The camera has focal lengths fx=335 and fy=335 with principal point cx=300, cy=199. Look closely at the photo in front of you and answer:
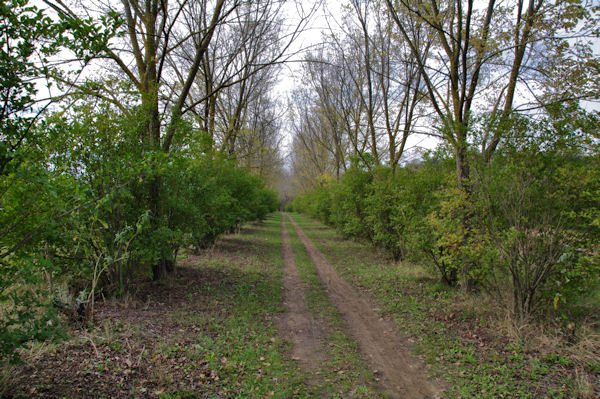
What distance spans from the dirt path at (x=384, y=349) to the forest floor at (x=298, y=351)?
0.9 inches

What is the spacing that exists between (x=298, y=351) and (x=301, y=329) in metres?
0.81

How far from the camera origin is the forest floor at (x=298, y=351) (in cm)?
355

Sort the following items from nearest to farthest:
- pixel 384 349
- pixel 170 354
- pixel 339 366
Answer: pixel 170 354, pixel 339 366, pixel 384 349

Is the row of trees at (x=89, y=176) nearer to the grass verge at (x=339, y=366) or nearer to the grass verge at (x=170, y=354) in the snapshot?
the grass verge at (x=170, y=354)

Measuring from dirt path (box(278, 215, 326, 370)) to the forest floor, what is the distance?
0.02 metres

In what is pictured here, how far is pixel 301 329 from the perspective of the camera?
217 inches

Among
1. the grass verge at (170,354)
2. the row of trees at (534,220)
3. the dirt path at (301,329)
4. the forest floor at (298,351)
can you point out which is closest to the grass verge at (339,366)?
the forest floor at (298,351)

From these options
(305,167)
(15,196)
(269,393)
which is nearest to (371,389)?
(269,393)

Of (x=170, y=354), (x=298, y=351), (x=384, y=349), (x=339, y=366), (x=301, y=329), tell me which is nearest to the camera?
(x=170, y=354)

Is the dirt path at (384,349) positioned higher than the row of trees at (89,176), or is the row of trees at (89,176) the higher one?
the row of trees at (89,176)

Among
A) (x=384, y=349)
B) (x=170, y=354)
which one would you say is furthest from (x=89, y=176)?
(x=384, y=349)

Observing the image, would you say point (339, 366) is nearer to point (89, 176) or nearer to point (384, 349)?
point (384, 349)

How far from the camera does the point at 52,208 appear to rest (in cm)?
268

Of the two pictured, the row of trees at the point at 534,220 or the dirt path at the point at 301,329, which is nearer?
the row of trees at the point at 534,220
